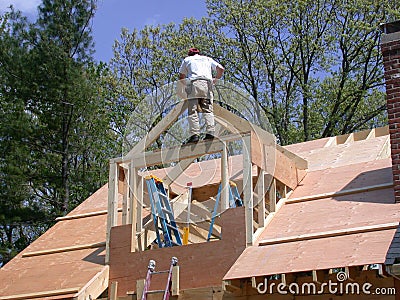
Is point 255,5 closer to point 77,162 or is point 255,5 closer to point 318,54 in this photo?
point 318,54

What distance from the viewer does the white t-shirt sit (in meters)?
8.86

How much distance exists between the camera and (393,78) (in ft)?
28.2

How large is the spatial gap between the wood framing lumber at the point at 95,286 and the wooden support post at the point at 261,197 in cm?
226

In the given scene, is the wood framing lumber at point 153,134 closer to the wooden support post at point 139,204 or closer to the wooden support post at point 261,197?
the wooden support post at point 139,204

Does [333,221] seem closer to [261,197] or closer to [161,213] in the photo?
[261,197]

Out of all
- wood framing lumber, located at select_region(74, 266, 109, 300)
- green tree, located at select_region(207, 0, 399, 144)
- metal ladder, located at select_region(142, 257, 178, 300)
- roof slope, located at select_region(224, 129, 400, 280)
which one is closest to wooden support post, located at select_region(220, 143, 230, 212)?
roof slope, located at select_region(224, 129, 400, 280)

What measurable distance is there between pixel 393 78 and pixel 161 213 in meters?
3.71

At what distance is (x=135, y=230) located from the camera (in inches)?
361

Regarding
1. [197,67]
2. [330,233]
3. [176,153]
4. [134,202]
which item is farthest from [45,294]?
[330,233]

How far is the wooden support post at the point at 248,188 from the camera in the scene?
8117 millimetres

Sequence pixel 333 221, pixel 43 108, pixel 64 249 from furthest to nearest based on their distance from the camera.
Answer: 1. pixel 43 108
2. pixel 64 249
3. pixel 333 221

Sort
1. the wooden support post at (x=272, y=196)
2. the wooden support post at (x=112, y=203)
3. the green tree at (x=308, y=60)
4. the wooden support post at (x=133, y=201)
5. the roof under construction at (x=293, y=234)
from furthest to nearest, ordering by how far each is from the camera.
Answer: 1. the green tree at (x=308, y=60)
2. the wooden support post at (x=112, y=203)
3. the wooden support post at (x=133, y=201)
4. the wooden support post at (x=272, y=196)
5. the roof under construction at (x=293, y=234)

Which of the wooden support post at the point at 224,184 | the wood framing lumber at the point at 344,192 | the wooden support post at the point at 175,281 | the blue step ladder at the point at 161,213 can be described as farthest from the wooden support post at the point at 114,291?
the wood framing lumber at the point at 344,192

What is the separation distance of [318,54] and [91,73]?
9258 mm
